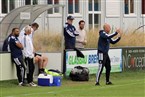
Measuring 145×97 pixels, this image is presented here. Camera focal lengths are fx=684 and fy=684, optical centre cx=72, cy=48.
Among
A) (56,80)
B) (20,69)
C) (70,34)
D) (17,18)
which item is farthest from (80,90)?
(17,18)

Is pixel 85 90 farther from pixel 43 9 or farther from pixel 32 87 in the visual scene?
pixel 43 9

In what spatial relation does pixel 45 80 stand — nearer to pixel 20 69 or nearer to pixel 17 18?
pixel 20 69

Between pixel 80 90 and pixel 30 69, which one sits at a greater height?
pixel 30 69

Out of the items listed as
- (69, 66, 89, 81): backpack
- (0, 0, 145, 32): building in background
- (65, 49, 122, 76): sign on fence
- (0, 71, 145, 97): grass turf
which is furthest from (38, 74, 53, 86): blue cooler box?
(0, 0, 145, 32): building in background

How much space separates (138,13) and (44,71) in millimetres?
29827

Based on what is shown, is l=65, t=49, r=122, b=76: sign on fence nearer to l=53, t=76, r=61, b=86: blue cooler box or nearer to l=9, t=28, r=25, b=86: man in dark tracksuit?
l=53, t=76, r=61, b=86: blue cooler box

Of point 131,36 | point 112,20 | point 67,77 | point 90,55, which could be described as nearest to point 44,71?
point 67,77

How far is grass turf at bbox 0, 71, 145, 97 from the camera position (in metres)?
19.1

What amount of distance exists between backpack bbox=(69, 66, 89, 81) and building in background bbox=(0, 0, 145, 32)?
61.5 ft

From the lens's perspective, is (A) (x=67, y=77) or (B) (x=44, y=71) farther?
(A) (x=67, y=77)

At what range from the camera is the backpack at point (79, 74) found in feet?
80.3

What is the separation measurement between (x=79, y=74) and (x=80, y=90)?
3936 millimetres

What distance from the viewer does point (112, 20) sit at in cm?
5016

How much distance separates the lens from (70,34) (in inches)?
991
